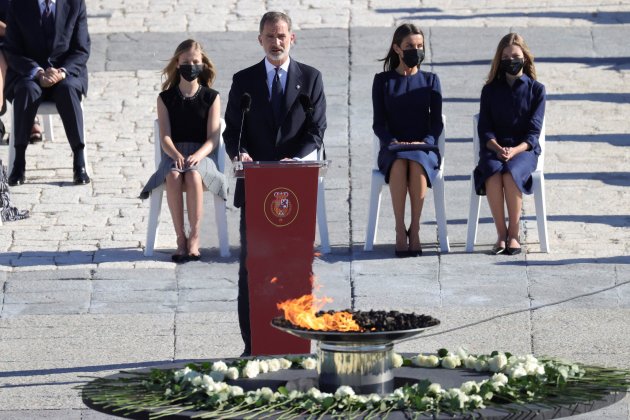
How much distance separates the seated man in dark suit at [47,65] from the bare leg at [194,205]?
7.01 feet

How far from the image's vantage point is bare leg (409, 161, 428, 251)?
10773 mm

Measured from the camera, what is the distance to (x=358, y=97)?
14891 millimetres

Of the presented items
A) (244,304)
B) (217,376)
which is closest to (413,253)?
(244,304)

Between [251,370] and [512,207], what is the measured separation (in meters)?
5.35

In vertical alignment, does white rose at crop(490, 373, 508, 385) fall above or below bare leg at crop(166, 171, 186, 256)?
below

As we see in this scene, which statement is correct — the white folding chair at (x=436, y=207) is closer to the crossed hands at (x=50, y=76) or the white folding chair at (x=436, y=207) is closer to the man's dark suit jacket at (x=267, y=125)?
the man's dark suit jacket at (x=267, y=125)

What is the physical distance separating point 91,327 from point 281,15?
253 centimetres

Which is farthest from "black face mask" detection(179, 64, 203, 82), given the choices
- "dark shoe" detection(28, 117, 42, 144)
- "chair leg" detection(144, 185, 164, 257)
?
"dark shoe" detection(28, 117, 42, 144)

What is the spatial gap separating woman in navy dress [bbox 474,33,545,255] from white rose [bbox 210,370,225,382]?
541 cm

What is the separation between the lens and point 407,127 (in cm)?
1099

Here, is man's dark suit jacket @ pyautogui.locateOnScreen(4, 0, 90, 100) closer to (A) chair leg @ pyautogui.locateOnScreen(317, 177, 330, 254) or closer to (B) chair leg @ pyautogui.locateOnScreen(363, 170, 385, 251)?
(A) chair leg @ pyautogui.locateOnScreen(317, 177, 330, 254)

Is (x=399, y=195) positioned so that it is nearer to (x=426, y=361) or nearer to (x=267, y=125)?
(x=267, y=125)

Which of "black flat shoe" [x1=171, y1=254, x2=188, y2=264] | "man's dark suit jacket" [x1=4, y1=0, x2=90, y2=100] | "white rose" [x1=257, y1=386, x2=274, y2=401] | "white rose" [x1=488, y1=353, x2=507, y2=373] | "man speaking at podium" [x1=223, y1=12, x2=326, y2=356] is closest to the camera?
"white rose" [x1=257, y1=386, x2=274, y2=401]

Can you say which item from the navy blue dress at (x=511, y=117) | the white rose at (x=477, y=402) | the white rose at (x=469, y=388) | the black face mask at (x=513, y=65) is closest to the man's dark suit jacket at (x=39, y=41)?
the navy blue dress at (x=511, y=117)
